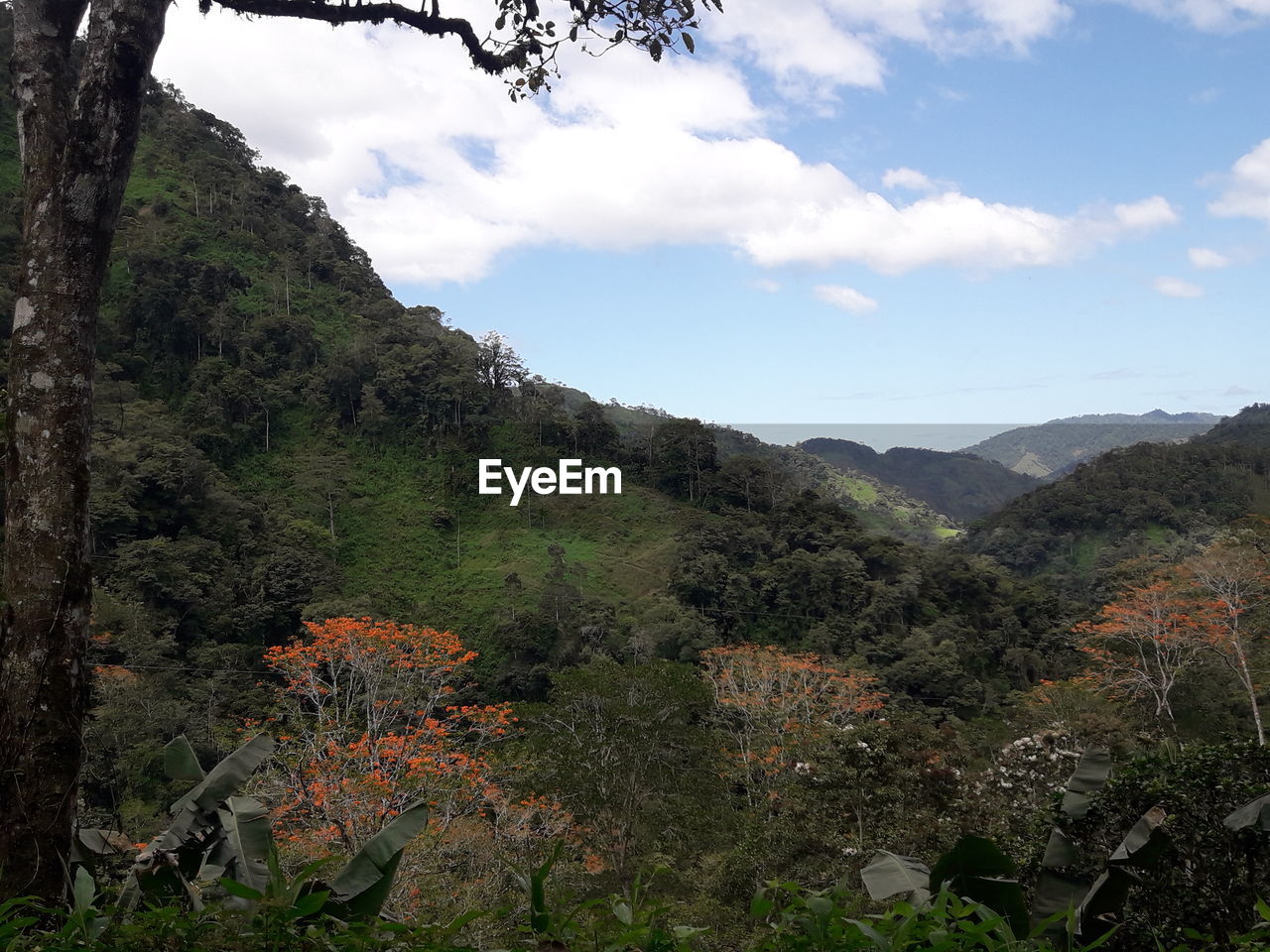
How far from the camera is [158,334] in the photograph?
38.4m

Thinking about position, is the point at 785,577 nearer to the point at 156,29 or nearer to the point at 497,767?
the point at 497,767

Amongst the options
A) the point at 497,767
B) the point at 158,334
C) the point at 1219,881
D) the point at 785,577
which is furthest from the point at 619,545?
the point at 1219,881

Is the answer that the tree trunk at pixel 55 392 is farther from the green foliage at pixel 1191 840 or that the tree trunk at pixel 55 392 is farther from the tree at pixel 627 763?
the tree at pixel 627 763

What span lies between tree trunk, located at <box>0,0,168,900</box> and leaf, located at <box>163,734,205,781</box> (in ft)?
1.10

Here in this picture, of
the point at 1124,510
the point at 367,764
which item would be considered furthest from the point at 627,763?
the point at 1124,510

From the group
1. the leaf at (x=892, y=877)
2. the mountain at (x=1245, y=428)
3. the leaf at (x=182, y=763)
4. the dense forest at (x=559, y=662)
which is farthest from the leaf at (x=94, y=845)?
the mountain at (x=1245, y=428)

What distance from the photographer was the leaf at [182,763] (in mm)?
2271

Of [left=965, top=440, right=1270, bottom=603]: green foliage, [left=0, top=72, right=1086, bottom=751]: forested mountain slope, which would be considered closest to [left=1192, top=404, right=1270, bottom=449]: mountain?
[left=965, top=440, right=1270, bottom=603]: green foliage

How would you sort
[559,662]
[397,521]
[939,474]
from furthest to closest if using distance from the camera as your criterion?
1. [939,474]
2. [397,521]
3. [559,662]

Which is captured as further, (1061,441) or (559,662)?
(1061,441)

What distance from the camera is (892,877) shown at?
78.2 inches

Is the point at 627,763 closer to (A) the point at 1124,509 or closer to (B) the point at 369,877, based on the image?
(B) the point at 369,877

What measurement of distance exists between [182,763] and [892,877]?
6.50 ft

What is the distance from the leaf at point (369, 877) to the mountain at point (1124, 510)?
1666 inches
